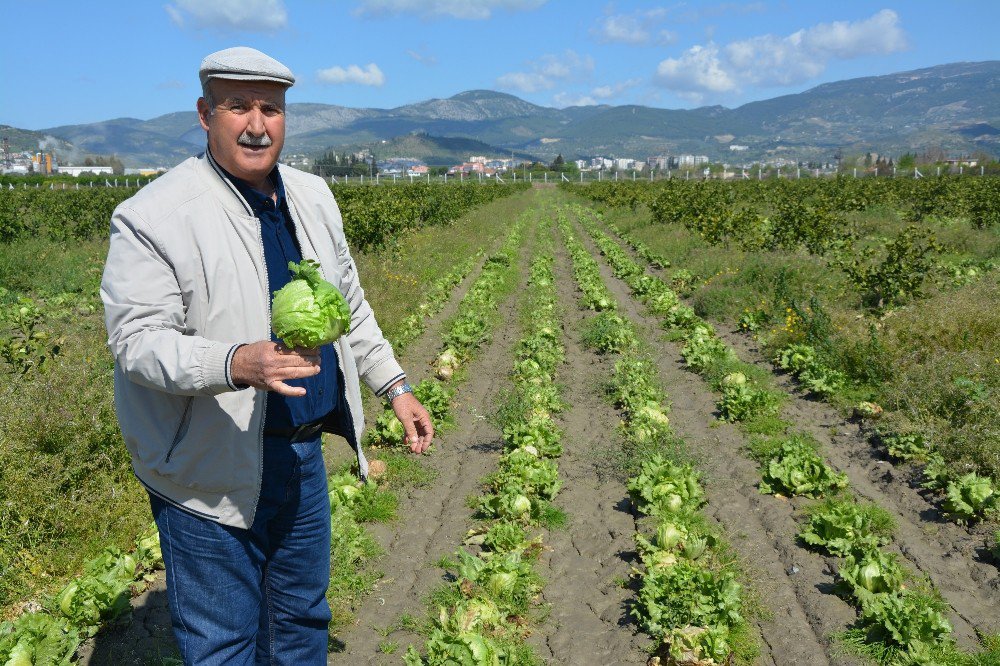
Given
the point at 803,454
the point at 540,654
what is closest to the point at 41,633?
the point at 540,654

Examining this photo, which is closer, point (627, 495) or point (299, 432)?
point (299, 432)

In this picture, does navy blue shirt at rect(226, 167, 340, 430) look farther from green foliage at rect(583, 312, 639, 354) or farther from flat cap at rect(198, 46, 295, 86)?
green foliage at rect(583, 312, 639, 354)

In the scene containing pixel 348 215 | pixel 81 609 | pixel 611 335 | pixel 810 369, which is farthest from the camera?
pixel 348 215

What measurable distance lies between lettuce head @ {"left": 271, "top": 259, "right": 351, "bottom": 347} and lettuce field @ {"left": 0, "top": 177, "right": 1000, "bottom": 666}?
2.39 meters

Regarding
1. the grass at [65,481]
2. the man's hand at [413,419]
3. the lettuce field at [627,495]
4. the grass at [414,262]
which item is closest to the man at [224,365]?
the man's hand at [413,419]

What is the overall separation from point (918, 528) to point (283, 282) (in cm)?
546

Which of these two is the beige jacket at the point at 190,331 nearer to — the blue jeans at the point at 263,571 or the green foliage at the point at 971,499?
the blue jeans at the point at 263,571

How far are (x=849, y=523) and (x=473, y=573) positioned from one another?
285 centimetres

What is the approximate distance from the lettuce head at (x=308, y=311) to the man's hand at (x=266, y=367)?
0.06 metres

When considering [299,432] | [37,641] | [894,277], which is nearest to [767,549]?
[299,432]

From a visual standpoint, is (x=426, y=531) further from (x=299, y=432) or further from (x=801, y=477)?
(x=299, y=432)

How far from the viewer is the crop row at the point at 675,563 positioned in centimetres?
430

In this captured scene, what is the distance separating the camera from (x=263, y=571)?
298cm

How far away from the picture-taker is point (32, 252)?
723 inches
